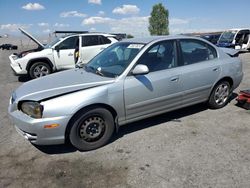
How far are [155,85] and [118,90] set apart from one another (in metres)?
0.69

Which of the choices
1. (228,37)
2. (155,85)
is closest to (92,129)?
(155,85)

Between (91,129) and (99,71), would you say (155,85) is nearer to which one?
(99,71)

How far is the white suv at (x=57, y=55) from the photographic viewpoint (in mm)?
9484

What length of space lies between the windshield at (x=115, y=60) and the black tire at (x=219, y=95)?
1.95 m

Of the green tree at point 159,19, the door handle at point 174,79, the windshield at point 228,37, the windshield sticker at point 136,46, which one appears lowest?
the door handle at point 174,79

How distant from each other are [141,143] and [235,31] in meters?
16.9

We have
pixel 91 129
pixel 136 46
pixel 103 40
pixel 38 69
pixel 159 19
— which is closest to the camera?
pixel 91 129

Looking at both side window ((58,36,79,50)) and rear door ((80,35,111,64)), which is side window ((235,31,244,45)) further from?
side window ((58,36,79,50))

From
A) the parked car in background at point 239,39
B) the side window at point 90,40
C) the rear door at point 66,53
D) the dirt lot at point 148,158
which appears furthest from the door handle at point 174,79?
the parked car in background at point 239,39

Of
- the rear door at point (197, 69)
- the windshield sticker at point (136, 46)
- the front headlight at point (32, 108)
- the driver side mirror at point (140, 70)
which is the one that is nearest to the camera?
the front headlight at point (32, 108)

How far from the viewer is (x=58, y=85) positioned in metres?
4.05

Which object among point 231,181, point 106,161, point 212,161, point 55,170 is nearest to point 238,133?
point 212,161

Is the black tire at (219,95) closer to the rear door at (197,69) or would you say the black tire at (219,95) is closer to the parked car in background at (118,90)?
the parked car in background at (118,90)

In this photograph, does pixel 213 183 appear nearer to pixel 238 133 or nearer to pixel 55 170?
pixel 238 133
